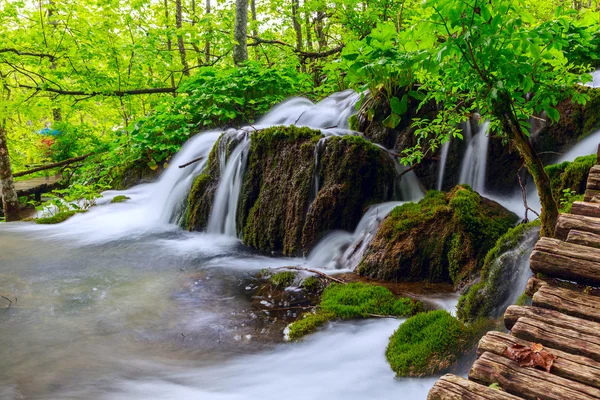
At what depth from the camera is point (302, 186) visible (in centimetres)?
662

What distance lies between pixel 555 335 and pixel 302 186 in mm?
4890

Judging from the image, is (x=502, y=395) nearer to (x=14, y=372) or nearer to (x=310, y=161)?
(x=14, y=372)

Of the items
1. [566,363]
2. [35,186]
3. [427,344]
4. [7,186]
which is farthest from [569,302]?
[35,186]

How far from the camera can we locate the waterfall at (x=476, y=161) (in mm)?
6484

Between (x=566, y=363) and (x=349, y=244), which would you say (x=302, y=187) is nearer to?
(x=349, y=244)

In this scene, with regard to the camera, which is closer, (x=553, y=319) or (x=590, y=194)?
(x=553, y=319)

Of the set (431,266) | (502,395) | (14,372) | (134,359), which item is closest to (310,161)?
(431,266)

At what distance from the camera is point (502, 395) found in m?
1.64

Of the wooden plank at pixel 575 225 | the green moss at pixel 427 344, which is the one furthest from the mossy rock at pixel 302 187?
the wooden plank at pixel 575 225

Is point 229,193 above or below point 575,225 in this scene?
below

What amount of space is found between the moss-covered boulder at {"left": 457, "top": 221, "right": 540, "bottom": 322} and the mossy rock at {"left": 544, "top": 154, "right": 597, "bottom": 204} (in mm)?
889

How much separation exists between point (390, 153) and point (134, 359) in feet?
15.3

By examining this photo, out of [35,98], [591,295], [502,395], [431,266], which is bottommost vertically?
[431,266]

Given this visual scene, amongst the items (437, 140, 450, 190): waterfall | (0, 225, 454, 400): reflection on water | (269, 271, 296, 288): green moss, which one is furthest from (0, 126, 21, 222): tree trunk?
(437, 140, 450, 190): waterfall
